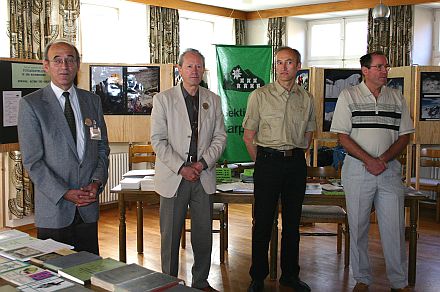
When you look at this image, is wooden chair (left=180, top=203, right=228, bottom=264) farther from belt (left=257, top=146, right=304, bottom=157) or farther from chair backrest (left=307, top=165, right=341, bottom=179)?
belt (left=257, top=146, right=304, bottom=157)

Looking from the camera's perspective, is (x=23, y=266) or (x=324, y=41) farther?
(x=324, y=41)

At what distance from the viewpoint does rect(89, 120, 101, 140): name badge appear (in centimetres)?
270

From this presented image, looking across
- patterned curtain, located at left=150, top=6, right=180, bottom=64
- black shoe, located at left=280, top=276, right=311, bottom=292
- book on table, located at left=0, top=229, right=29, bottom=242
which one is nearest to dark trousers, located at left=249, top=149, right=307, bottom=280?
black shoe, located at left=280, top=276, right=311, bottom=292

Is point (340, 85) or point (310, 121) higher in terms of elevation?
point (340, 85)

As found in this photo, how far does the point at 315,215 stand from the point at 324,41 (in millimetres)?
5329

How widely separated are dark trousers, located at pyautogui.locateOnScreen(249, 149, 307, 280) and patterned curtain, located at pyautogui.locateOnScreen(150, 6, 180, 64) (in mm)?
4379

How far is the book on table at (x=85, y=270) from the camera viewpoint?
5.85 ft

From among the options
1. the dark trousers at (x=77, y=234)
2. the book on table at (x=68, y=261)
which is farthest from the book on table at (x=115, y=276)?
the dark trousers at (x=77, y=234)

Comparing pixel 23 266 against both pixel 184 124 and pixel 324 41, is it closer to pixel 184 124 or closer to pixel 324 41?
pixel 184 124

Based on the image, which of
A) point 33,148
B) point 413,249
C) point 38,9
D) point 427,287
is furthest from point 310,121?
point 38,9

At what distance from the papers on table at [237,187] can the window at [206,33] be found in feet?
14.5

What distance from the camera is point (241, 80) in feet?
16.5

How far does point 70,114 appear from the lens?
265cm

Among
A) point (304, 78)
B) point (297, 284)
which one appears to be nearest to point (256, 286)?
point (297, 284)
